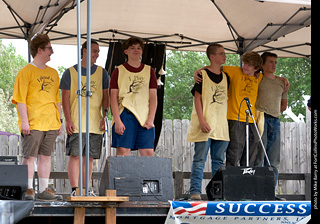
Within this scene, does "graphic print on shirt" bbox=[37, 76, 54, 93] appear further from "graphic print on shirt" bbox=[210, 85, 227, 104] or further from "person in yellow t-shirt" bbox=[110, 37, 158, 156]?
"graphic print on shirt" bbox=[210, 85, 227, 104]

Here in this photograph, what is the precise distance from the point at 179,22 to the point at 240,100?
2575 millimetres

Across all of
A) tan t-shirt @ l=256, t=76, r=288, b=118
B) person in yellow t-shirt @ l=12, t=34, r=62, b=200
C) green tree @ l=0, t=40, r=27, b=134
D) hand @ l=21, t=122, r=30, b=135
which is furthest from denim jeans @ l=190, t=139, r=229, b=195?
green tree @ l=0, t=40, r=27, b=134

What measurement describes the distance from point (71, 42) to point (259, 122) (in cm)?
384

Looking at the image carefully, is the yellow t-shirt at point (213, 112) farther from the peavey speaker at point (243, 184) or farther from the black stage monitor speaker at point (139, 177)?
the black stage monitor speaker at point (139, 177)

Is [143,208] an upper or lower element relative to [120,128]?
lower

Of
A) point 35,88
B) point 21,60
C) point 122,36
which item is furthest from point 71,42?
point 21,60

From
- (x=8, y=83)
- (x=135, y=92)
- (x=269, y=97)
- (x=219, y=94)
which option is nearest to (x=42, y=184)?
(x=135, y=92)

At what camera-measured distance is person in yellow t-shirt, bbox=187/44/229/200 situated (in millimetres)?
5242

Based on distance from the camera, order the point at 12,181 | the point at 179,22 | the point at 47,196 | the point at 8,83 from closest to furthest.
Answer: the point at 12,181
the point at 47,196
the point at 179,22
the point at 8,83

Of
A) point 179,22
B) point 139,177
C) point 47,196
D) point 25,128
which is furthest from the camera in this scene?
point 179,22

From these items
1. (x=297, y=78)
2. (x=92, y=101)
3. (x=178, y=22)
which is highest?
(x=297, y=78)

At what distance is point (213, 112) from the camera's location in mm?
5383

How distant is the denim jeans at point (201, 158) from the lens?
5172 millimetres

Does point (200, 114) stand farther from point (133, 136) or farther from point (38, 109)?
point (38, 109)
